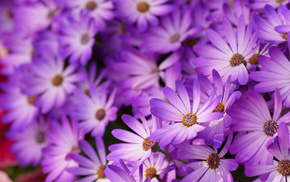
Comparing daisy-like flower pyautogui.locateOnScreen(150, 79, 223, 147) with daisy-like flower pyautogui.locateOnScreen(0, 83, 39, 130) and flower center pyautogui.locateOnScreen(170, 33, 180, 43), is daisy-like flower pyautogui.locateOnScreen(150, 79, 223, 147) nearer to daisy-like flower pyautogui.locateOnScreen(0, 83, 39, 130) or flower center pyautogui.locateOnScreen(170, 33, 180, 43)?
flower center pyautogui.locateOnScreen(170, 33, 180, 43)

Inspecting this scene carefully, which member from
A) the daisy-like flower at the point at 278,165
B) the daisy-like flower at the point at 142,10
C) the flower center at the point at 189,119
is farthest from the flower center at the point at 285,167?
the daisy-like flower at the point at 142,10

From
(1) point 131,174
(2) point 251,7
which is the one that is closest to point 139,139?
(1) point 131,174

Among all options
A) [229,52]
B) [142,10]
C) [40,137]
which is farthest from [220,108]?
[40,137]

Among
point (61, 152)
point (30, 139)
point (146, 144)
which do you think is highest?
point (146, 144)

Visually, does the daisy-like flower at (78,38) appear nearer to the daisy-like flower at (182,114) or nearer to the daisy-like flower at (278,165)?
the daisy-like flower at (182,114)

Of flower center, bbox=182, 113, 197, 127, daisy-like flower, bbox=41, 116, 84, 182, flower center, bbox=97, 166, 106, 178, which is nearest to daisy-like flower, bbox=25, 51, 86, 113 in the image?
daisy-like flower, bbox=41, 116, 84, 182

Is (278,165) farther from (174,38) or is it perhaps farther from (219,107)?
(174,38)
